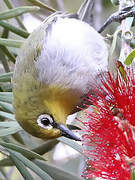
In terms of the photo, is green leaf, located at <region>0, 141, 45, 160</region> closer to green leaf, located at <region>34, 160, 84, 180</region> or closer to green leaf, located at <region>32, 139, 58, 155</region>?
green leaf, located at <region>34, 160, 84, 180</region>

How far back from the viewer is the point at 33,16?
2.62 m

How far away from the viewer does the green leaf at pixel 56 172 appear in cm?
143

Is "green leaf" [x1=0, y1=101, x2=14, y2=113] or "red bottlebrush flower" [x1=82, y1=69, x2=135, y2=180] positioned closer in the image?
"red bottlebrush flower" [x1=82, y1=69, x2=135, y2=180]

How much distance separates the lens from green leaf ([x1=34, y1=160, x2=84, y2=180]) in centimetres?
143

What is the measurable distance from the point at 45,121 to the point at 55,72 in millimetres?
261

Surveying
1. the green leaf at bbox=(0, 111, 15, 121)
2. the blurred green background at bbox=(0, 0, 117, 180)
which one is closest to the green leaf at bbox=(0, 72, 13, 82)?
the blurred green background at bbox=(0, 0, 117, 180)

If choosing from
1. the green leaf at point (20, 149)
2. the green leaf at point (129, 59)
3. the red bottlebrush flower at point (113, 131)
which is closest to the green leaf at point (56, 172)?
the green leaf at point (20, 149)

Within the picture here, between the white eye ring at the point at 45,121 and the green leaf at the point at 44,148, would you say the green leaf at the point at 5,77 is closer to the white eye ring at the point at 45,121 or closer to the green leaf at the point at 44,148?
the white eye ring at the point at 45,121

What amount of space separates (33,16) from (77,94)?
3.53 ft

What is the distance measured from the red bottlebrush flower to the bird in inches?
10.8

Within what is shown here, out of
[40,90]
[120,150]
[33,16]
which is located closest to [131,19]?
[40,90]

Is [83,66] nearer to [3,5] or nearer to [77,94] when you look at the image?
[77,94]

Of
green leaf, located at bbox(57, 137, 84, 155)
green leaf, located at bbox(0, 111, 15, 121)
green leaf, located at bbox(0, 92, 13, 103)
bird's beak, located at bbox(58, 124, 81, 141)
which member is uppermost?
green leaf, located at bbox(0, 92, 13, 103)

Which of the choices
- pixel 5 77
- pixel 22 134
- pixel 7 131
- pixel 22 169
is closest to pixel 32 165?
pixel 22 169
